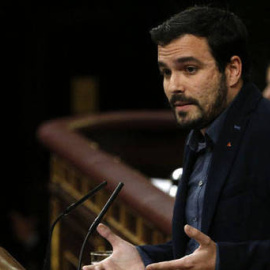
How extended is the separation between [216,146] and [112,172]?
1.66 metres

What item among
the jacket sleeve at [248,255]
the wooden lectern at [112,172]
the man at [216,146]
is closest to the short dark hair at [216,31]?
the man at [216,146]

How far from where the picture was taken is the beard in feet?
6.68

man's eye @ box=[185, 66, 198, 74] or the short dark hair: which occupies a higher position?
the short dark hair

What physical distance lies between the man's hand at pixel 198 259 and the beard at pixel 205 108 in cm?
38

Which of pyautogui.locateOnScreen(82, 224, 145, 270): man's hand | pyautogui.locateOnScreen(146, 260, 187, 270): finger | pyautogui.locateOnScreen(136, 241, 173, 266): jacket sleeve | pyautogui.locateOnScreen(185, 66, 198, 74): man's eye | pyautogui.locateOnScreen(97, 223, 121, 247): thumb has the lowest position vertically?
pyautogui.locateOnScreen(136, 241, 173, 266): jacket sleeve

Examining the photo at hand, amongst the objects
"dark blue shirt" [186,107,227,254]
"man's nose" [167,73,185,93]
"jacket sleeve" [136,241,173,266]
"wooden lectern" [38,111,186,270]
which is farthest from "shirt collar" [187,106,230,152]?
"wooden lectern" [38,111,186,270]

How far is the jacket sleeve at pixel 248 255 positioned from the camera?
1800 mm

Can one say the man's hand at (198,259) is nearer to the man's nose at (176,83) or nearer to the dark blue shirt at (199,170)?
the dark blue shirt at (199,170)

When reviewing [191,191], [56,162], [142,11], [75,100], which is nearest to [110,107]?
[75,100]

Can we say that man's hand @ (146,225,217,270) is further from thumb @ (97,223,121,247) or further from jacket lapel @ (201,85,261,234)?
thumb @ (97,223,121,247)

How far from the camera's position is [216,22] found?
6.64 feet

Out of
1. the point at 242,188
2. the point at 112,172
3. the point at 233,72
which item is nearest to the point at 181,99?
the point at 233,72

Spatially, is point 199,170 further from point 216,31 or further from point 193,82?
point 216,31

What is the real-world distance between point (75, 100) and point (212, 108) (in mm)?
5980
